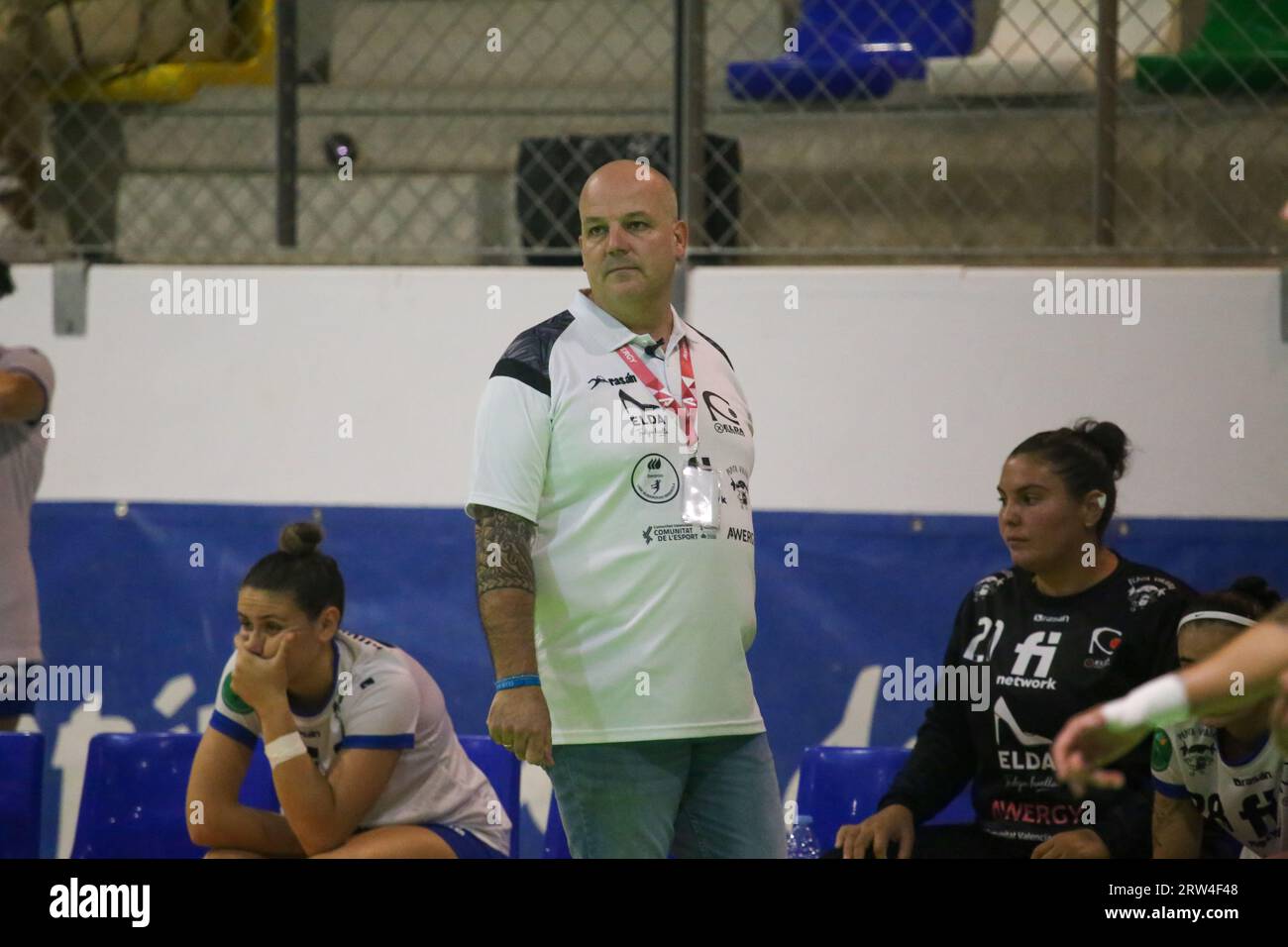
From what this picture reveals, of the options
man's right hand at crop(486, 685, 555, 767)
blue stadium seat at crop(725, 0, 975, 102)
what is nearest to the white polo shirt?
man's right hand at crop(486, 685, 555, 767)

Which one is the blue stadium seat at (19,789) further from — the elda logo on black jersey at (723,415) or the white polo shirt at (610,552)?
the elda logo on black jersey at (723,415)

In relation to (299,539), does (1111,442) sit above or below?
above

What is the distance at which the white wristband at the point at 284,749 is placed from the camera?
10.3 ft

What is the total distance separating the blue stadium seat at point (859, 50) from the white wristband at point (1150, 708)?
2906 millimetres

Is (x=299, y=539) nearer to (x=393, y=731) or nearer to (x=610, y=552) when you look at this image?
(x=393, y=731)

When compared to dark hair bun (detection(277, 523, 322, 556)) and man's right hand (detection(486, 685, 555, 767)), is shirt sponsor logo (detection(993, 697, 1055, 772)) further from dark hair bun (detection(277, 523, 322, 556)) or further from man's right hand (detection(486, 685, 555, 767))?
dark hair bun (detection(277, 523, 322, 556))

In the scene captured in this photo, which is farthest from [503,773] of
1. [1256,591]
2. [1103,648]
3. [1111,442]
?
[1256,591]

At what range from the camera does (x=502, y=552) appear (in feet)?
9.11

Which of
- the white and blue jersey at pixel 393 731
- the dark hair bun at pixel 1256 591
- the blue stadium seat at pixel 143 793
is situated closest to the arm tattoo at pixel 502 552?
the white and blue jersey at pixel 393 731

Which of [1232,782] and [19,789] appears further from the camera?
[19,789]

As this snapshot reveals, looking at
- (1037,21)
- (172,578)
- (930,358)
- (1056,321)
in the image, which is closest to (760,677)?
(930,358)

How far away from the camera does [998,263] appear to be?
4.86 metres

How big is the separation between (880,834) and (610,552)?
2.99 feet
